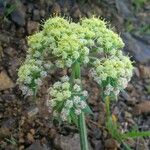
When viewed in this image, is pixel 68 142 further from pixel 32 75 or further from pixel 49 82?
pixel 32 75

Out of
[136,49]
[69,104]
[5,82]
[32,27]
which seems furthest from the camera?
[136,49]

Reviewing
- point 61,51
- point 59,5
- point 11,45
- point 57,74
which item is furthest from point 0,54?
point 61,51

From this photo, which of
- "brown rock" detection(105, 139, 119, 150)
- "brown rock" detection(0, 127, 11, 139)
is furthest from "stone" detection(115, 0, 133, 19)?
"brown rock" detection(0, 127, 11, 139)

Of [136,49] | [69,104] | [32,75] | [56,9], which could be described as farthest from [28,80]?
[136,49]

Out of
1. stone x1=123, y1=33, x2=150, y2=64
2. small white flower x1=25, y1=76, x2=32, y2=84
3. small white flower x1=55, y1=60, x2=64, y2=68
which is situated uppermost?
stone x1=123, y1=33, x2=150, y2=64

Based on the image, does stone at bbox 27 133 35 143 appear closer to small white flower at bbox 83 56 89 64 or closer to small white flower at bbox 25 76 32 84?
small white flower at bbox 25 76 32 84

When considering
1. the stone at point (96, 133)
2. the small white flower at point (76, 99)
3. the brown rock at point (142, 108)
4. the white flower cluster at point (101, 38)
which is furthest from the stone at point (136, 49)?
the small white flower at point (76, 99)

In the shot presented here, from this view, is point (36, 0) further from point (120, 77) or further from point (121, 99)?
point (120, 77)
